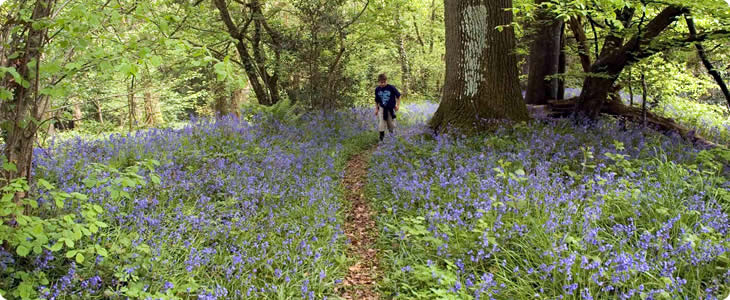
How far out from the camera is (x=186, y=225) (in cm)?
396

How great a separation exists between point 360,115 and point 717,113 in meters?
11.6

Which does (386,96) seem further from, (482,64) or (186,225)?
(186,225)

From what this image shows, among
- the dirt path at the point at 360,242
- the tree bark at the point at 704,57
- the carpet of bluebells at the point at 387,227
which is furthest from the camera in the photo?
the tree bark at the point at 704,57

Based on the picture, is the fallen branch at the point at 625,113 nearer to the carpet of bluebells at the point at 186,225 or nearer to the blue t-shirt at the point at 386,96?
the blue t-shirt at the point at 386,96

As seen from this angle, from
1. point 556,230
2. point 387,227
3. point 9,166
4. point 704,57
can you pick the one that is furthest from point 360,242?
point 704,57

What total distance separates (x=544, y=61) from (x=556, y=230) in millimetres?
7421

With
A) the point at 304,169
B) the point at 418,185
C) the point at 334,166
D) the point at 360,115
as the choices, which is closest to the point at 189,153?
the point at 304,169

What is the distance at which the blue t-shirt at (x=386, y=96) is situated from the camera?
9.26 metres

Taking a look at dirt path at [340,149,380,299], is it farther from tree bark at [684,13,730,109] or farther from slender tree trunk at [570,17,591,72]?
slender tree trunk at [570,17,591,72]

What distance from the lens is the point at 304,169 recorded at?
20.6 ft

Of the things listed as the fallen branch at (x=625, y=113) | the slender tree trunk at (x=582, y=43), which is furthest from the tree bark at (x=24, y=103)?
the slender tree trunk at (x=582, y=43)

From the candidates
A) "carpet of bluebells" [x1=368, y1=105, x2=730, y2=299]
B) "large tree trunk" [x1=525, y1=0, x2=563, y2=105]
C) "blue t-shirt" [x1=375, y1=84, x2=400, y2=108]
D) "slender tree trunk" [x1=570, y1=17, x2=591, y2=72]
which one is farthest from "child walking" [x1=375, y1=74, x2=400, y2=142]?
"slender tree trunk" [x1=570, y1=17, x2=591, y2=72]

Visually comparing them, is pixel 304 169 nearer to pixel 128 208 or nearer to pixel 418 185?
pixel 418 185

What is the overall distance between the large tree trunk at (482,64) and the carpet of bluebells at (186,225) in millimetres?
2863
